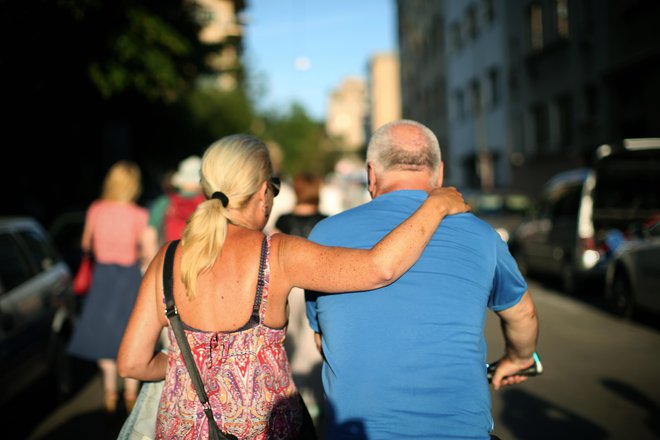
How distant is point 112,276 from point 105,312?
281 millimetres

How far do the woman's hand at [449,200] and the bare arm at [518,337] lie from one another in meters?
0.43

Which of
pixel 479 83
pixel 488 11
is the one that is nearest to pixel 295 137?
pixel 479 83

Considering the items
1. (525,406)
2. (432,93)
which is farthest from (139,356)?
(432,93)

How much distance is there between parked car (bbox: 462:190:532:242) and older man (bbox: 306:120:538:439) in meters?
15.7

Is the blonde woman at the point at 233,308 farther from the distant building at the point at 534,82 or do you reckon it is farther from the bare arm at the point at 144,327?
the distant building at the point at 534,82

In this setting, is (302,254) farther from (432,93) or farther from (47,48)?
A: (432,93)

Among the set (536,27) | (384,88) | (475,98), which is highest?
(384,88)

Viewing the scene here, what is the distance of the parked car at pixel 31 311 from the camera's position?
5.89m

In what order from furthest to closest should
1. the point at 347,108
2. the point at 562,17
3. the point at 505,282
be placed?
the point at 347,108
the point at 562,17
the point at 505,282

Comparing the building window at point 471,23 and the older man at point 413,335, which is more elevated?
the building window at point 471,23

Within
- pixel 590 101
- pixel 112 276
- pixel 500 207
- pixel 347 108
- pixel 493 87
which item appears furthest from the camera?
pixel 347 108

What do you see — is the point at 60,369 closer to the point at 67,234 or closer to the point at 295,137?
the point at 67,234

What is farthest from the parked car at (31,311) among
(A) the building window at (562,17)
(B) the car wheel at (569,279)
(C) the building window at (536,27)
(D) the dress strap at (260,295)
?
(C) the building window at (536,27)

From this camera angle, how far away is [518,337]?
288 centimetres
